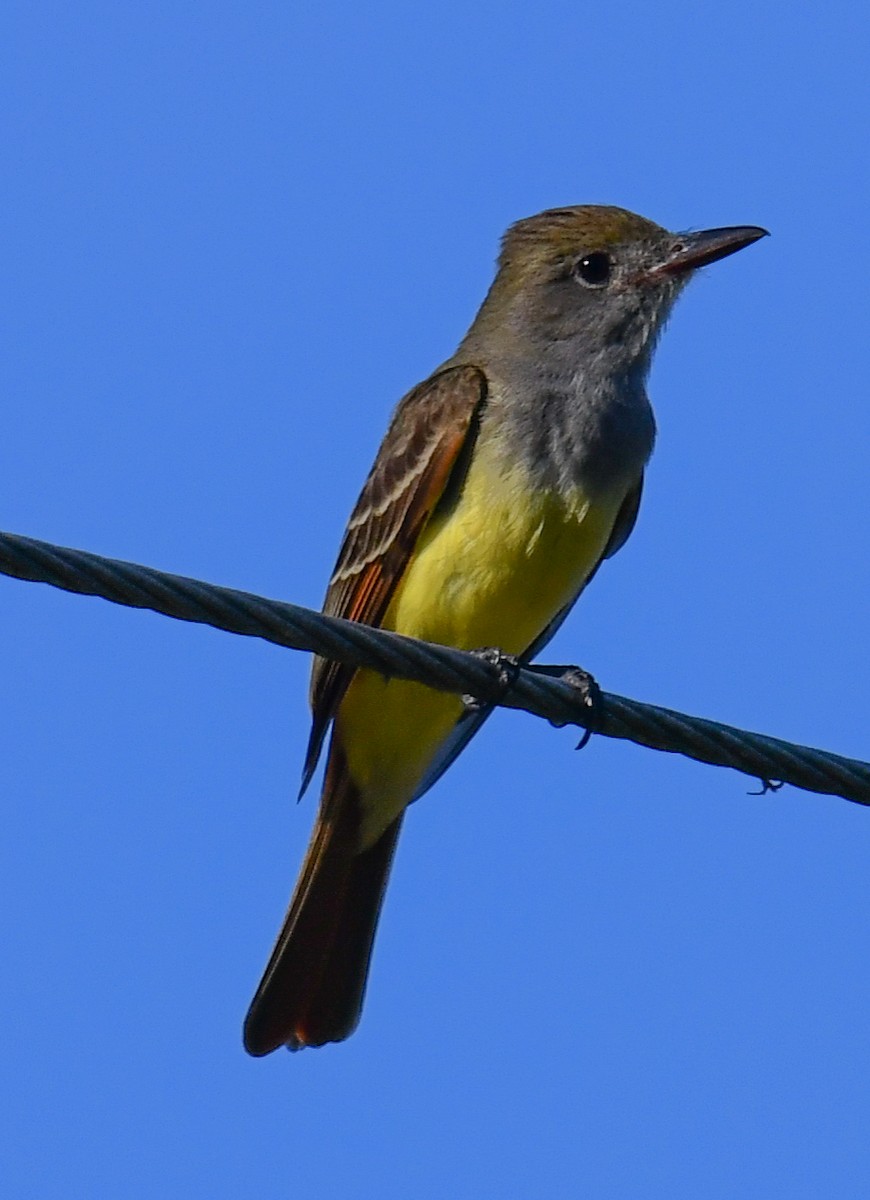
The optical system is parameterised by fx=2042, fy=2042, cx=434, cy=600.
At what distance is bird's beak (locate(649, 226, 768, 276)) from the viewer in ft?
23.9

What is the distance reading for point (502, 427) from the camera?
651 centimetres

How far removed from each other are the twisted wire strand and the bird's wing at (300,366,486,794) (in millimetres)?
1213

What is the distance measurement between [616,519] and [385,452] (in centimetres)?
82

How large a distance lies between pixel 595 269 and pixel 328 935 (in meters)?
2.55

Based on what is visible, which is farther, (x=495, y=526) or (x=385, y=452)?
(x=385, y=452)

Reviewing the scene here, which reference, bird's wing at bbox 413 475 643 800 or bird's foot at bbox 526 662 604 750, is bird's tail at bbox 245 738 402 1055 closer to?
bird's wing at bbox 413 475 643 800

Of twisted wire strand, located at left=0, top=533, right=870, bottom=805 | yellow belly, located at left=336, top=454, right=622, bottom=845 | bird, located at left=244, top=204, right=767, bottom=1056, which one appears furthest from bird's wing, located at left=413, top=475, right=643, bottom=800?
twisted wire strand, located at left=0, top=533, right=870, bottom=805

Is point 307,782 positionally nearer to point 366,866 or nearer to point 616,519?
point 366,866

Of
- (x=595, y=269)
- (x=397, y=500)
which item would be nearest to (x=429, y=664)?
(x=397, y=500)

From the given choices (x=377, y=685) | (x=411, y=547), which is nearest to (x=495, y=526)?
(x=411, y=547)

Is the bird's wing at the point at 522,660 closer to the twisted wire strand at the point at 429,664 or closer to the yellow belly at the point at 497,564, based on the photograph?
the yellow belly at the point at 497,564

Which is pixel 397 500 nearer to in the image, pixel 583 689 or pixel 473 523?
pixel 473 523

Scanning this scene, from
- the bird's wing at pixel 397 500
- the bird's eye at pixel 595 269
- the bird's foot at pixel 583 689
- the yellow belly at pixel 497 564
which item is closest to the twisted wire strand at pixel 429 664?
the bird's foot at pixel 583 689

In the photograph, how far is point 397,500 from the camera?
257 inches
